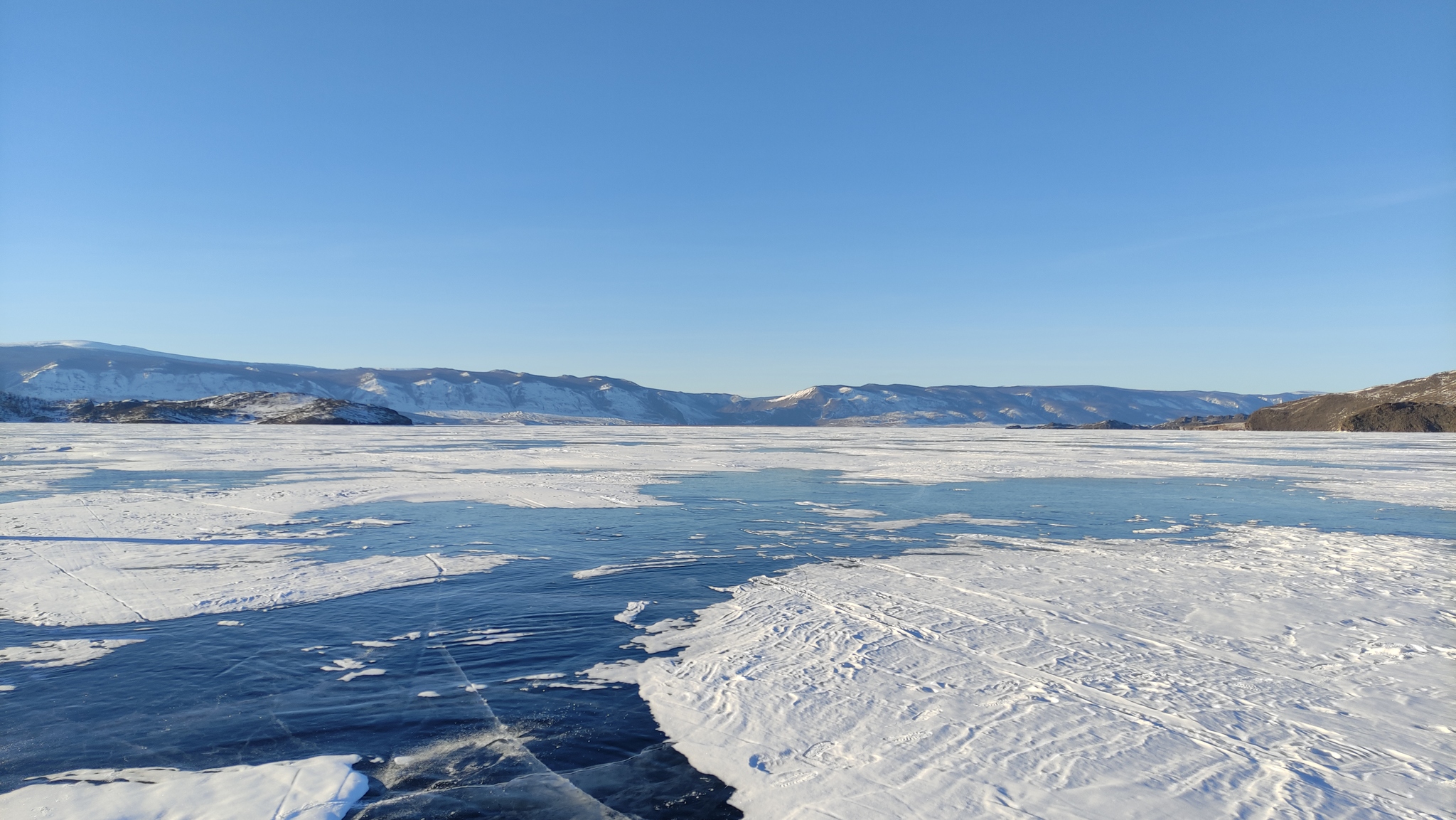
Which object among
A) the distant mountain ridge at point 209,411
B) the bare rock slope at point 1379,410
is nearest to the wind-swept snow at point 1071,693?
the bare rock slope at point 1379,410

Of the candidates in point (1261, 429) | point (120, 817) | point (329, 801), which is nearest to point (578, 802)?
point (329, 801)

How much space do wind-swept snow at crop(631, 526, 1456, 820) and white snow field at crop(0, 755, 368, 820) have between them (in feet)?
6.63

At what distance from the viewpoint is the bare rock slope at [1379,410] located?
77.2 m

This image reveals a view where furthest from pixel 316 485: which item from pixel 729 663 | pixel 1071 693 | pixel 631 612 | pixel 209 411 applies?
pixel 209 411

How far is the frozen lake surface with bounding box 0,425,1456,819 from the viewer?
163 inches

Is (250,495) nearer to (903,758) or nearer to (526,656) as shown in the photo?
(526,656)

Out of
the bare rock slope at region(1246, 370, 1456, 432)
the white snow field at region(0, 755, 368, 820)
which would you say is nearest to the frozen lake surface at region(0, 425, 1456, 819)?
the white snow field at region(0, 755, 368, 820)

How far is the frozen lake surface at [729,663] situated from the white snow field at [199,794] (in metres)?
0.03

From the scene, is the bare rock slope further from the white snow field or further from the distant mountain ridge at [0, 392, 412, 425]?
the distant mountain ridge at [0, 392, 412, 425]

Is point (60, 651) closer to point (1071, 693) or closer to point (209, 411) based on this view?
point (1071, 693)

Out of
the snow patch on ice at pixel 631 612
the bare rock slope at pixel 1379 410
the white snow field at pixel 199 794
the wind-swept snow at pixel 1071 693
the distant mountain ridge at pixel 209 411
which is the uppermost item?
the bare rock slope at pixel 1379 410

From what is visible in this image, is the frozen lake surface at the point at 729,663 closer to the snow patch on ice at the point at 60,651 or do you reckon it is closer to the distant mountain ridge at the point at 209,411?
the snow patch on ice at the point at 60,651

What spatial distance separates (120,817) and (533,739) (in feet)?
6.93

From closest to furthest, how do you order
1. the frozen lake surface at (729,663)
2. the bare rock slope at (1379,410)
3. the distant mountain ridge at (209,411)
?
the frozen lake surface at (729,663)
the bare rock slope at (1379,410)
the distant mountain ridge at (209,411)
